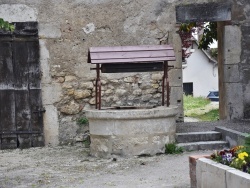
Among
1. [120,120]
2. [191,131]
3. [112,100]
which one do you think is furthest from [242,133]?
[112,100]

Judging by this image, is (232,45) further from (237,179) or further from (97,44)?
(237,179)

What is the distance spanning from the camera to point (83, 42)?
10688 millimetres

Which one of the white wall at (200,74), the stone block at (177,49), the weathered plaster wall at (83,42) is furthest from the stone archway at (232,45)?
the white wall at (200,74)

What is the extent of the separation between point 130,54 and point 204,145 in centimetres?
180

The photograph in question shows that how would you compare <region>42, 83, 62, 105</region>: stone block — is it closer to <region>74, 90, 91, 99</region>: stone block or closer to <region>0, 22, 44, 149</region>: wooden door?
<region>0, 22, 44, 149</region>: wooden door

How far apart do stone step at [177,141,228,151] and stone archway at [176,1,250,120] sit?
1741 mm

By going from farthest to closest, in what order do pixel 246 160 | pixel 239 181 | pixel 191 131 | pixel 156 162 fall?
1. pixel 191 131
2. pixel 156 162
3. pixel 246 160
4. pixel 239 181

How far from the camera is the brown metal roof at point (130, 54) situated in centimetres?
929

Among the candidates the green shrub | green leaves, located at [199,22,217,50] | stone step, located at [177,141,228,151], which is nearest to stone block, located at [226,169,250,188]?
the green shrub

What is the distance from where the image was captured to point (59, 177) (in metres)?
7.86

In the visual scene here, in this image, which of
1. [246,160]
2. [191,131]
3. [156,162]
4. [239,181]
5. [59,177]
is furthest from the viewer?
[191,131]

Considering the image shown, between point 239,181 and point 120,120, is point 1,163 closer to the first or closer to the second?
point 120,120

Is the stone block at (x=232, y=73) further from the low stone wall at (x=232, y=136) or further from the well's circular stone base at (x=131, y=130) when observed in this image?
the well's circular stone base at (x=131, y=130)

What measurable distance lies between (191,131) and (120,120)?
1719mm
